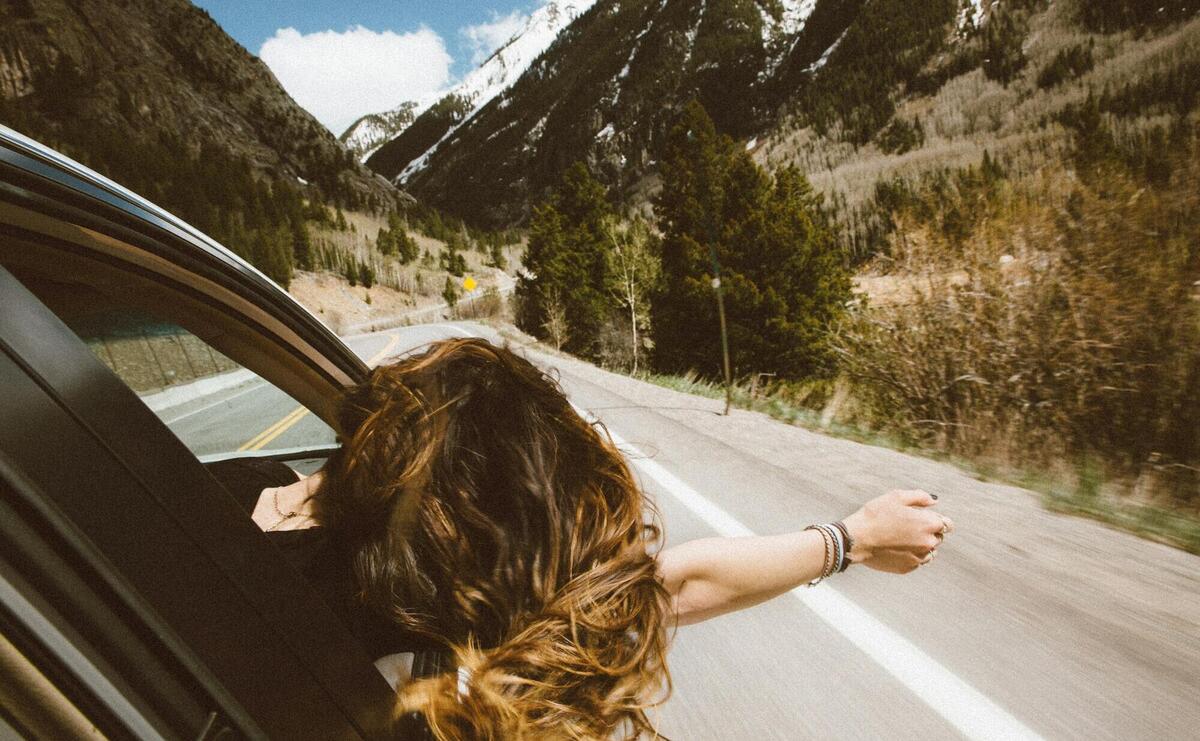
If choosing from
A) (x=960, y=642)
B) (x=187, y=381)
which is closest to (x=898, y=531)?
(x=960, y=642)

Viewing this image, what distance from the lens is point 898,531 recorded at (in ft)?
4.90

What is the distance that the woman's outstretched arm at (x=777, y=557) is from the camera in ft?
4.22

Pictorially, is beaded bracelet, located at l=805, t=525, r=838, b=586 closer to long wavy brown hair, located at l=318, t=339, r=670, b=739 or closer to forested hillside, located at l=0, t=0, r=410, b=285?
long wavy brown hair, located at l=318, t=339, r=670, b=739

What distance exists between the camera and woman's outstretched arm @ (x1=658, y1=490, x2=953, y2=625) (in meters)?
1.29

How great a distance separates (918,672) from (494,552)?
6.35 ft

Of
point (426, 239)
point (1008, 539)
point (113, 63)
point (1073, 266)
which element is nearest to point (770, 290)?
point (1073, 266)

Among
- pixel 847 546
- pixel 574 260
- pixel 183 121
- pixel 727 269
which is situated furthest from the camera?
pixel 183 121

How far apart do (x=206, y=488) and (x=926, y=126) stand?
11946 cm

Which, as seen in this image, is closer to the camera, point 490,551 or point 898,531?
point 490,551

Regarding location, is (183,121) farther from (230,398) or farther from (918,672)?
(918,672)

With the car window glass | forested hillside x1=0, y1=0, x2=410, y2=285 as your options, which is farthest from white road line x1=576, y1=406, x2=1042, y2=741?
forested hillside x1=0, y1=0, x2=410, y2=285

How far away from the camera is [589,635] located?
109 centimetres

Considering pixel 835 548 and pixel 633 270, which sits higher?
pixel 633 270

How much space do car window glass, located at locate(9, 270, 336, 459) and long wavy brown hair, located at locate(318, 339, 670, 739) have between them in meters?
0.38
